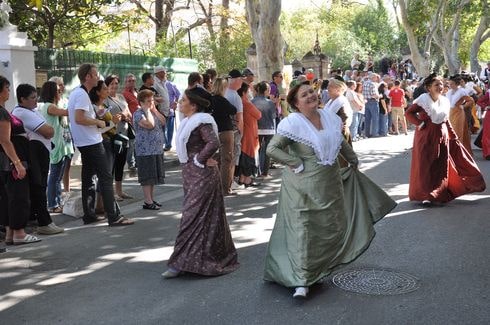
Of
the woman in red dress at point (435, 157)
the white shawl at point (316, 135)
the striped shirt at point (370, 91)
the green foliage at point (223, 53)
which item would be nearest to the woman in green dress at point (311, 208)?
the white shawl at point (316, 135)

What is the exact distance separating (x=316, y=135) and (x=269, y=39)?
12530mm

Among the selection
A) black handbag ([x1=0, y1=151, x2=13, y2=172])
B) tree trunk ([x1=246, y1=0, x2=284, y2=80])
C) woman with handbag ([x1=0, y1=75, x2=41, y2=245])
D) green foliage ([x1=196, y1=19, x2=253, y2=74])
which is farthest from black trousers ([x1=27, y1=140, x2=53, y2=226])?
green foliage ([x1=196, y1=19, x2=253, y2=74])

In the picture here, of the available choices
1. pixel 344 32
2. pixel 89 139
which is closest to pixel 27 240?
pixel 89 139

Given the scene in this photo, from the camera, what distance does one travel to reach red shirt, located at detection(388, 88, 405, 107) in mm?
21562

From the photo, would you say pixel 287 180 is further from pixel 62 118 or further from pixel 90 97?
pixel 62 118

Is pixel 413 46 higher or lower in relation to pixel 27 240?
higher

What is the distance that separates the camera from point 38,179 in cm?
758

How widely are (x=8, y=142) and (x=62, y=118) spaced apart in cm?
248

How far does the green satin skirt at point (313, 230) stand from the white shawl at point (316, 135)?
107mm

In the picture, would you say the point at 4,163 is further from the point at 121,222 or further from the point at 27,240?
the point at 121,222

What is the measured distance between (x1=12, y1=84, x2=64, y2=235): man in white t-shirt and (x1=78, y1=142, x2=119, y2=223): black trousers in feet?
1.63

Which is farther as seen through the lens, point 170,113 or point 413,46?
point 413,46

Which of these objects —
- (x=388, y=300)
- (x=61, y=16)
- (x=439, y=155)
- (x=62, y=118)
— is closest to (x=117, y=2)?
(x=61, y=16)

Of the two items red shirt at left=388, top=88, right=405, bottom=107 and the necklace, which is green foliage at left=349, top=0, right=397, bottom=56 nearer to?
red shirt at left=388, top=88, right=405, bottom=107
